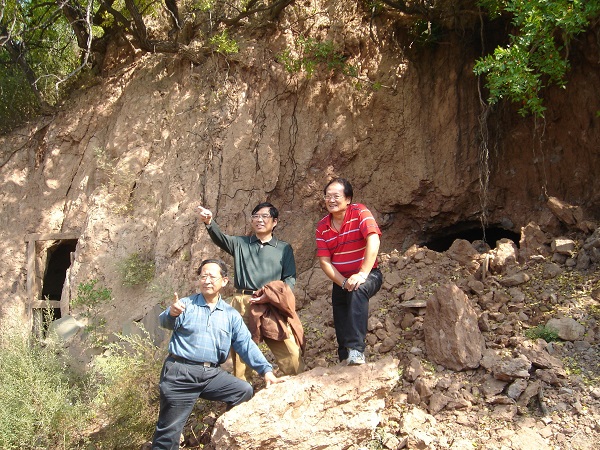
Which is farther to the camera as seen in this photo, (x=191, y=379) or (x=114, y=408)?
(x=114, y=408)

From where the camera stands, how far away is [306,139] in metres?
6.76

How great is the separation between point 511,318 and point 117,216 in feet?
14.5

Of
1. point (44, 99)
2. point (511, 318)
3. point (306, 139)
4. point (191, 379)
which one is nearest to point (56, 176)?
point (44, 99)

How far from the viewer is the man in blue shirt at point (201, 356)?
146 inches

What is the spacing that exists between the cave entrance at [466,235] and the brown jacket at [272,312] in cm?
317

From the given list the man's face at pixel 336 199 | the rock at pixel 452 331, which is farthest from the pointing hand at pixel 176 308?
the rock at pixel 452 331

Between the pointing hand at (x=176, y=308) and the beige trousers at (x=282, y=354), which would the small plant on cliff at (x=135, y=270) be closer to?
the beige trousers at (x=282, y=354)

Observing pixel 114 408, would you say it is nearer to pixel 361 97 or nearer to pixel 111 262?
pixel 111 262

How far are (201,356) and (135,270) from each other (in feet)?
9.32

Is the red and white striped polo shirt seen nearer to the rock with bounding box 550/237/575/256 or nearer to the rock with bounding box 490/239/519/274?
the rock with bounding box 490/239/519/274

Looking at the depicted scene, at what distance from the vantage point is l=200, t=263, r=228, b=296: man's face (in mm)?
3889

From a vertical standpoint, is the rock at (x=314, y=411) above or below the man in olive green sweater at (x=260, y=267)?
below

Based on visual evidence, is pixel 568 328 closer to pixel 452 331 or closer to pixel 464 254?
pixel 452 331

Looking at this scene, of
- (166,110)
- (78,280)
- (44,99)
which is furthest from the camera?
(44,99)
